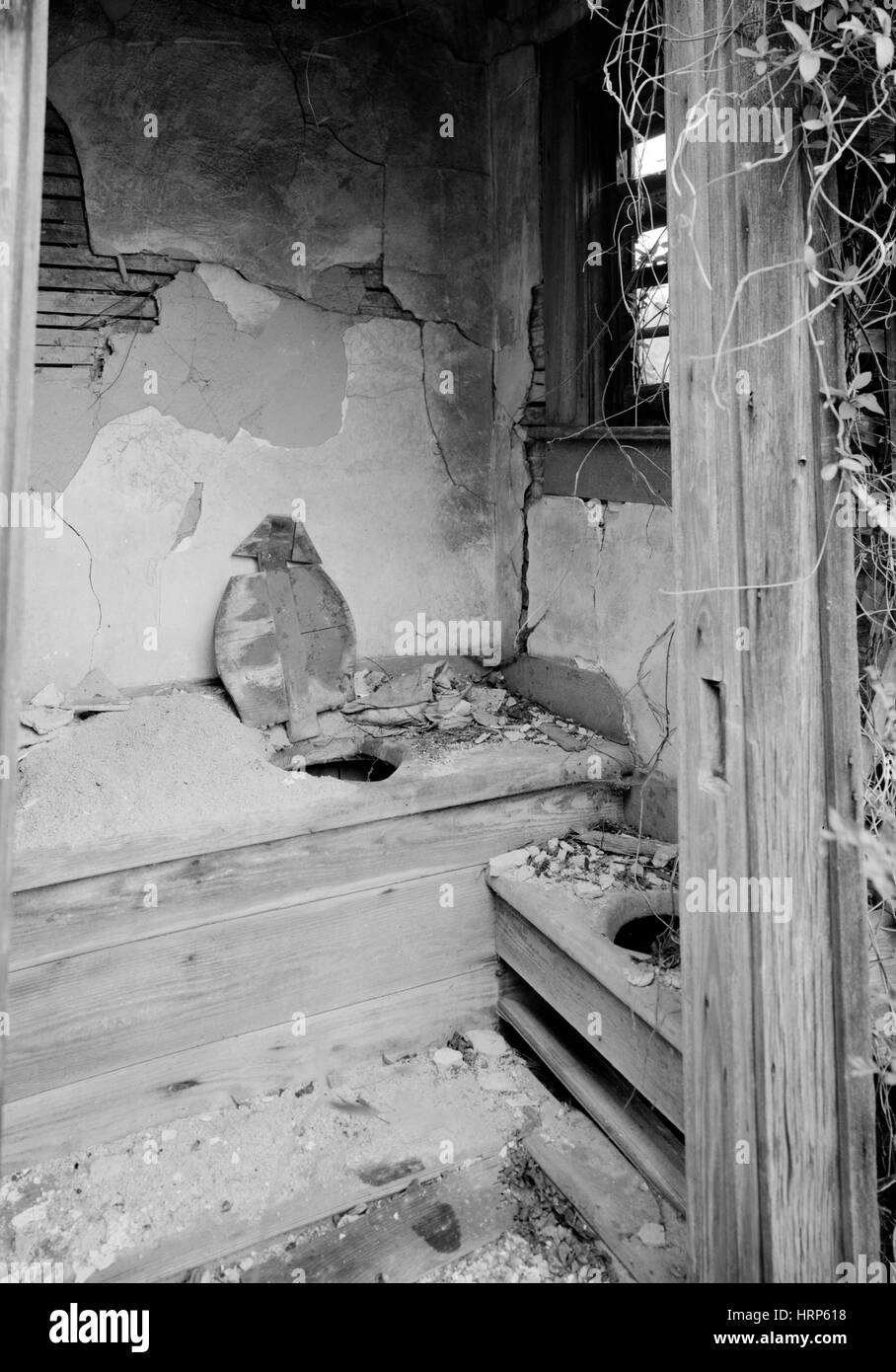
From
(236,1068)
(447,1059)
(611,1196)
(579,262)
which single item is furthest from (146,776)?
(579,262)

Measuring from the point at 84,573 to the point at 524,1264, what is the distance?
2419mm

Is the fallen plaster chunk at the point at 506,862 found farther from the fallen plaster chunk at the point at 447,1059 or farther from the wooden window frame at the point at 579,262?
the wooden window frame at the point at 579,262

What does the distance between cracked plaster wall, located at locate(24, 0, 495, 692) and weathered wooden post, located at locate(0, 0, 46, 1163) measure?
2.14 m

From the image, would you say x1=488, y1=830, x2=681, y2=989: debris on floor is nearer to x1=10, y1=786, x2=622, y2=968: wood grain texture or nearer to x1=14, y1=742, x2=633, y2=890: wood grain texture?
x1=10, y1=786, x2=622, y2=968: wood grain texture

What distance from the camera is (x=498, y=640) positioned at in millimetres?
4039

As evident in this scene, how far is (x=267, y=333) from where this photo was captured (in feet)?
11.6

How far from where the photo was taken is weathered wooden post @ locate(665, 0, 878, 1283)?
156 cm

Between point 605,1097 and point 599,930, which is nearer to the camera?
point 605,1097

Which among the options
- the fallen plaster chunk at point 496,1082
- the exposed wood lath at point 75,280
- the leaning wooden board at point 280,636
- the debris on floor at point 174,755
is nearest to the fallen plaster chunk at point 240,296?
the exposed wood lath at point 75,280

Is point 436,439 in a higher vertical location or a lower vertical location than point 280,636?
higher

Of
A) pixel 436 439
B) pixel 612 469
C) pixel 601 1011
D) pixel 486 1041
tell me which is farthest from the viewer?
pixel 436 439

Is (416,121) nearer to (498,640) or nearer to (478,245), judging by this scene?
(478,245)

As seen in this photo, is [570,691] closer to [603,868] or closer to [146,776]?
[603,868]

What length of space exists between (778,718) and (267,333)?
2.61 meters
